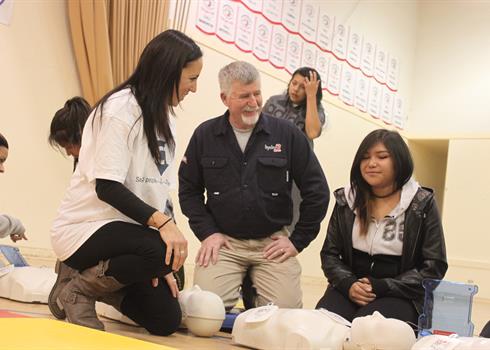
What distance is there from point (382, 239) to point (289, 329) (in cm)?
59

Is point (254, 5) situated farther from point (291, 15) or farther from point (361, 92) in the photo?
point (361, 92)

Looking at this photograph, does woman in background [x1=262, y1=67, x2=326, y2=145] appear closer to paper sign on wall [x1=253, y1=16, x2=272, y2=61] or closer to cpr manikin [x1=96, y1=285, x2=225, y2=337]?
cpr manikin [x1=96, y1=285, x2=225, y2=337]

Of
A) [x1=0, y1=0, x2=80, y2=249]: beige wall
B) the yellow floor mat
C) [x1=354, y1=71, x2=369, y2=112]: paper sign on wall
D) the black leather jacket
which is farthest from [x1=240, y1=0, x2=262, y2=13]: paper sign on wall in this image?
the yellow floor mat

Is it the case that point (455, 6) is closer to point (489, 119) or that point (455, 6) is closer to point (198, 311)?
point (489, 119)

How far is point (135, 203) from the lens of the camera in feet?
6.02

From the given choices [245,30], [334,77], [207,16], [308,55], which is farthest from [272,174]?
[334,77]

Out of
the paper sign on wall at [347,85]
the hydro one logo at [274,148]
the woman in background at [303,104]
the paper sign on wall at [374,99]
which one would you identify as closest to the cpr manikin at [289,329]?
the hydro one logo at [274,148]

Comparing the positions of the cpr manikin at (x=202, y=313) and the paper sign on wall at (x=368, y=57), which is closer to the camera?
the cpr manikin at (x=202, y=313)

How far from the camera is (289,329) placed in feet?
6.40

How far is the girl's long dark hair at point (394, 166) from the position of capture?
239cm

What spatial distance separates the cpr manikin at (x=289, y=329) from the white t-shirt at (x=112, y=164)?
47cm

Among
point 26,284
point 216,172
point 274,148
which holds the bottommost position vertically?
point 26,284

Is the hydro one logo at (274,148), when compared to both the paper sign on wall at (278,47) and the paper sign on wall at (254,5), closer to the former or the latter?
the paper sign on wall at (254,5)

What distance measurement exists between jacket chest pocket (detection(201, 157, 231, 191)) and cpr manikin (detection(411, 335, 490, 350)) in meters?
A: 1.10
